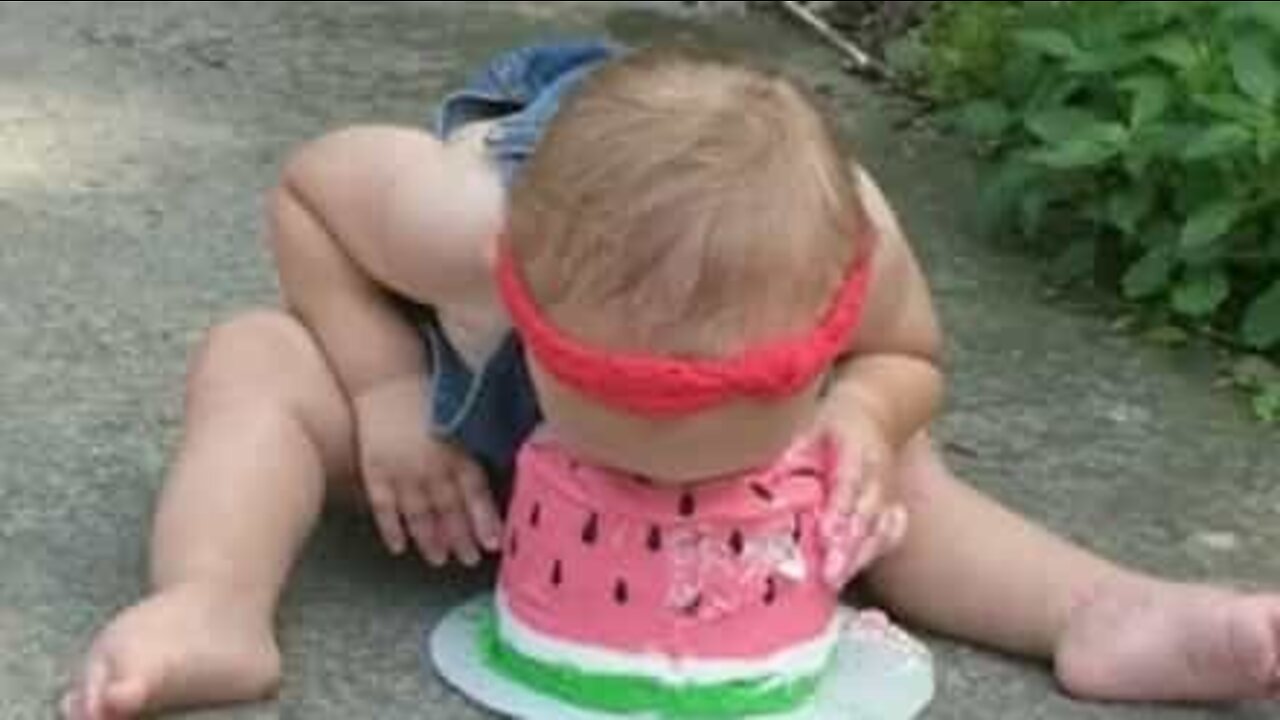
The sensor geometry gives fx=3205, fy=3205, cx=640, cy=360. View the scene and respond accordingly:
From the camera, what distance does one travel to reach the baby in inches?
76.8

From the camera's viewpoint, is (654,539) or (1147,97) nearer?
(654,539)

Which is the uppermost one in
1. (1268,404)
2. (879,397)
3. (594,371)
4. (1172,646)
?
(594,371)

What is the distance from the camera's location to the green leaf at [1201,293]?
2.81 metres

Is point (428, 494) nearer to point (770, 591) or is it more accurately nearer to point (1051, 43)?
point (770, 591)

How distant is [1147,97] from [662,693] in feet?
3.48

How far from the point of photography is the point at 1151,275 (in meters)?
2.88

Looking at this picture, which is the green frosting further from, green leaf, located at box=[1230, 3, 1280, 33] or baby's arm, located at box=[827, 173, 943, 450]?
green leaf, located at box=[1230, 3, 1280, 33]

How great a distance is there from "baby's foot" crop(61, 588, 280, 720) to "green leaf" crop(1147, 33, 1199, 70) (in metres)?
1.18

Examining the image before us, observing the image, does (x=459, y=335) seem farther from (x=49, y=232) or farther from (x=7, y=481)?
(x=49, y=232)

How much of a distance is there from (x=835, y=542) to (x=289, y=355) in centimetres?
43

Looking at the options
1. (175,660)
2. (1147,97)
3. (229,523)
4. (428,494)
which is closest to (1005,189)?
(1147,97)

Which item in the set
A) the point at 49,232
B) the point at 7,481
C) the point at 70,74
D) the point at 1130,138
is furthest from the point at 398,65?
the point at 7,481

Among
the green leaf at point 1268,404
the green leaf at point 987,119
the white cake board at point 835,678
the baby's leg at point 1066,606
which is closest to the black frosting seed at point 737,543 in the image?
the white cake board at point 835,678

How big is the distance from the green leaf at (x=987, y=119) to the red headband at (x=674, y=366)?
1.19 m
